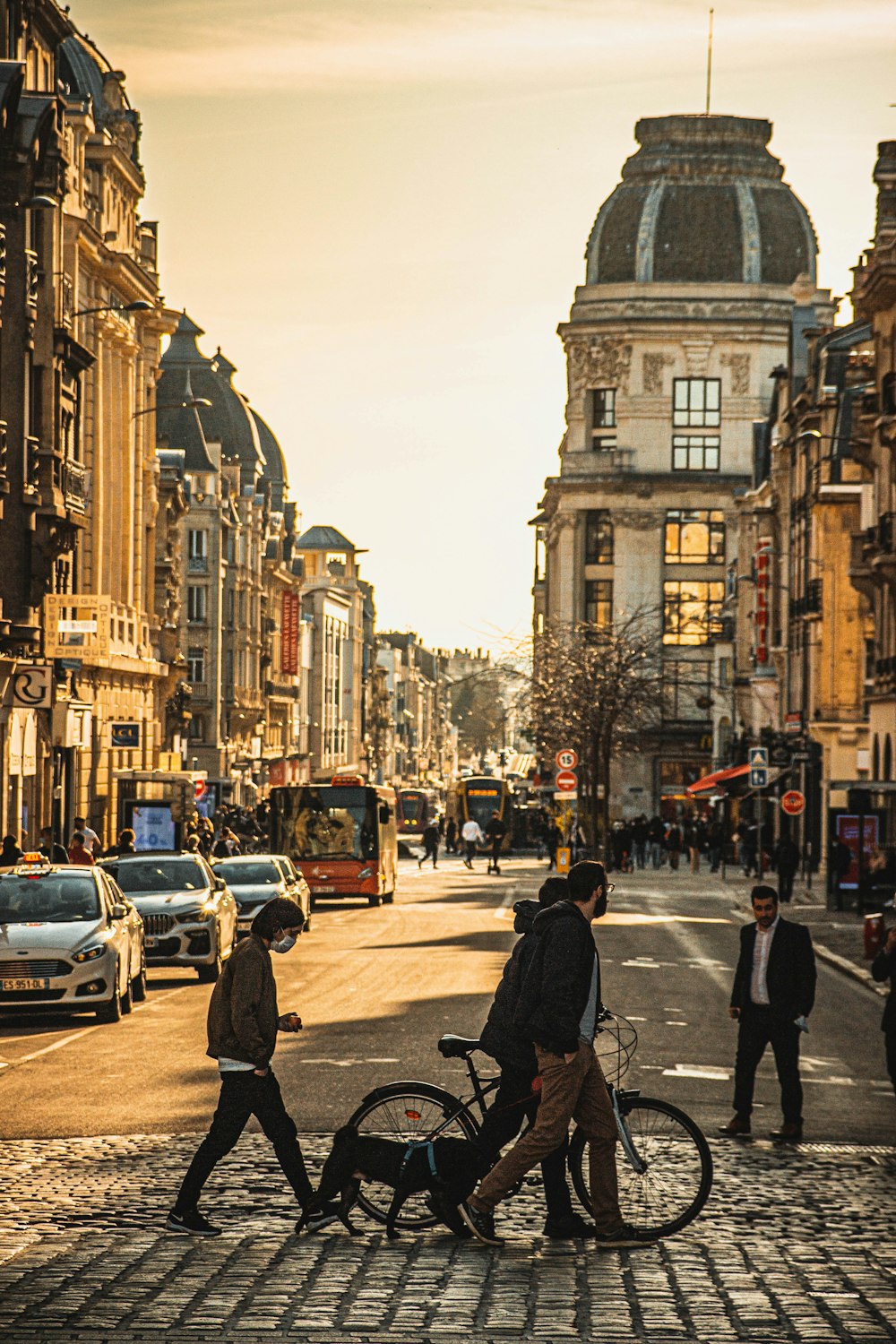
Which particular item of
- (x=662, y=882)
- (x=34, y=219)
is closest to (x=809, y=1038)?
(x=34, y=219)

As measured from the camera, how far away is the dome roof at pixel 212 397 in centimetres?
11881

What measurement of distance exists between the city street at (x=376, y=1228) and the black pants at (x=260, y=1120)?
280 mm

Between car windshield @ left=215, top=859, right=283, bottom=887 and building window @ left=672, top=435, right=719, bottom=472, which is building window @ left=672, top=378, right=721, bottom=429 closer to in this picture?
building window @ left=672, top=435, right=719, bottom=472

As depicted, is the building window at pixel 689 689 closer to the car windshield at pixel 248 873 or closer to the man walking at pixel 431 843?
the man walking at pixel 431 843

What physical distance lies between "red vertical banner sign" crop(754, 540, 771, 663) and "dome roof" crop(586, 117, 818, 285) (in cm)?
3648

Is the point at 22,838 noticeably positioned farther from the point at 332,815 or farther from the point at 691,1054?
the point at 691,1054

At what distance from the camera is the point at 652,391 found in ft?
382

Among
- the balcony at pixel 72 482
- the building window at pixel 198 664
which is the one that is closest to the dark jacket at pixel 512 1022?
the balcony at pixel 72 482

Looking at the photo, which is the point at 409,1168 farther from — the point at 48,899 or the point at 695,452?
the point at 695,452

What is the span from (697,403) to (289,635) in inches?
1234

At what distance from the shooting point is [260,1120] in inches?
440

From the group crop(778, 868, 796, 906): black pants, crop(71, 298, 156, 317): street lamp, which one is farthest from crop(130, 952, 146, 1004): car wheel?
crop(778, 868, 796, 906): black pants

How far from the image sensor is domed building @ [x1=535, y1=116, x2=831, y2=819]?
11431cm

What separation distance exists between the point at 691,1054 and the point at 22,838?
1238 inches
